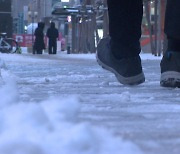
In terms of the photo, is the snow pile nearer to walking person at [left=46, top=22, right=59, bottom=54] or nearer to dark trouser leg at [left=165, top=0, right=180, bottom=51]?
dark trouser leg at [left=165, top=0, right=180, bottom=51]

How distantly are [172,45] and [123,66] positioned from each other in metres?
0.24

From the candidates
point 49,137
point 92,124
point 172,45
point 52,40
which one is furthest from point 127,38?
point 52,40

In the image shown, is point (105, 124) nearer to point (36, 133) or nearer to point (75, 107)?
point (75, 107)

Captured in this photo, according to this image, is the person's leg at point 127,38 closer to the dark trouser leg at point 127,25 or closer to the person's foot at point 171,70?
the dark trouser leg at point 127,25

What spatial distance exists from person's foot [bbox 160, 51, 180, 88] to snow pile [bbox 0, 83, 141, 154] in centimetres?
147

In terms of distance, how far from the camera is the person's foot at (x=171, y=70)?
107 inches

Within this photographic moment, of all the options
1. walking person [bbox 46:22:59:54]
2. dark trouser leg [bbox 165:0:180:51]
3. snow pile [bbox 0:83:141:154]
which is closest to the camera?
snow pile [bbox 0:83:141:154]

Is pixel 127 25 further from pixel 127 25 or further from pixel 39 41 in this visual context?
pixel 39 41

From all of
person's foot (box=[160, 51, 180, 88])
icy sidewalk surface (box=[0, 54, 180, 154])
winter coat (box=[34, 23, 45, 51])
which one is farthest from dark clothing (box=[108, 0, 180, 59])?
winter coat (box=[34, 23, 45, 51])

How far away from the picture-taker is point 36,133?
41.5 inches

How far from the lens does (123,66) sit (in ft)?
9.43

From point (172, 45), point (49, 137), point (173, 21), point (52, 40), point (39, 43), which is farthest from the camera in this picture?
point (52, 40)

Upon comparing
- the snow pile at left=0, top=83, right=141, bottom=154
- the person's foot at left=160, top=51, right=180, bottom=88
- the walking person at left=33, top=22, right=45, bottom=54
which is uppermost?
the snow pile at left=0, top=83, right=141, bottom=154

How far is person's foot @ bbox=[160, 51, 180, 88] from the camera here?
8.89 feet
